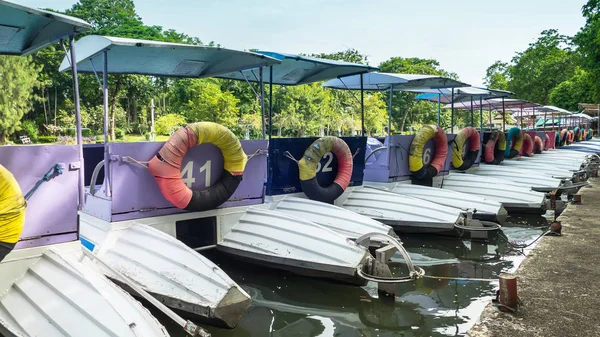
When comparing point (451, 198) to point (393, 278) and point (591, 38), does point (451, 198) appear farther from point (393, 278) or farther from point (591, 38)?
point (591, 38)

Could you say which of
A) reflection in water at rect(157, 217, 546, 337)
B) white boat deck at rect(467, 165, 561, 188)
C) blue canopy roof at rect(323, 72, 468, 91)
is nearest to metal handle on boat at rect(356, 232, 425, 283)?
reflection in water at rect(157, 217, 546, 337)

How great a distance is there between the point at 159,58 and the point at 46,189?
8.09 feet

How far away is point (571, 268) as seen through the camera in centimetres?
524

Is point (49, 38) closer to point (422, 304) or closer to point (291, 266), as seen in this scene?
point (291, 266)

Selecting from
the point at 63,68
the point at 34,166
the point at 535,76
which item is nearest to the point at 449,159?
the point at 63,68

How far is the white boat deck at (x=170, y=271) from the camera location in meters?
3.86

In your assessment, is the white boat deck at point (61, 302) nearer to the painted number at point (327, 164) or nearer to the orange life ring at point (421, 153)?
the painted number at point (327, 164)

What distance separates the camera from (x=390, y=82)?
8875mm

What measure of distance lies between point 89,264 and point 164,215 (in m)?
1.28

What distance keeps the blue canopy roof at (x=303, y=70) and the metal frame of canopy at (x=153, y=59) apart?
22.0 inches

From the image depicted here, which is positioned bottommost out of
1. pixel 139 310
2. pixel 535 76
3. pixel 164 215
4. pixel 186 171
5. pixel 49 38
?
pixel 139 310

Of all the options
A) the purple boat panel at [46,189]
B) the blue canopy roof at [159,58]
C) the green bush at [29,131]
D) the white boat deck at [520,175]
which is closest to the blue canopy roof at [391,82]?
the blue canopy roof at [159,58]

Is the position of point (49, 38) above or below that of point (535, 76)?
below

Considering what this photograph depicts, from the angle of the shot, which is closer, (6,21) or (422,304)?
(6,21)
